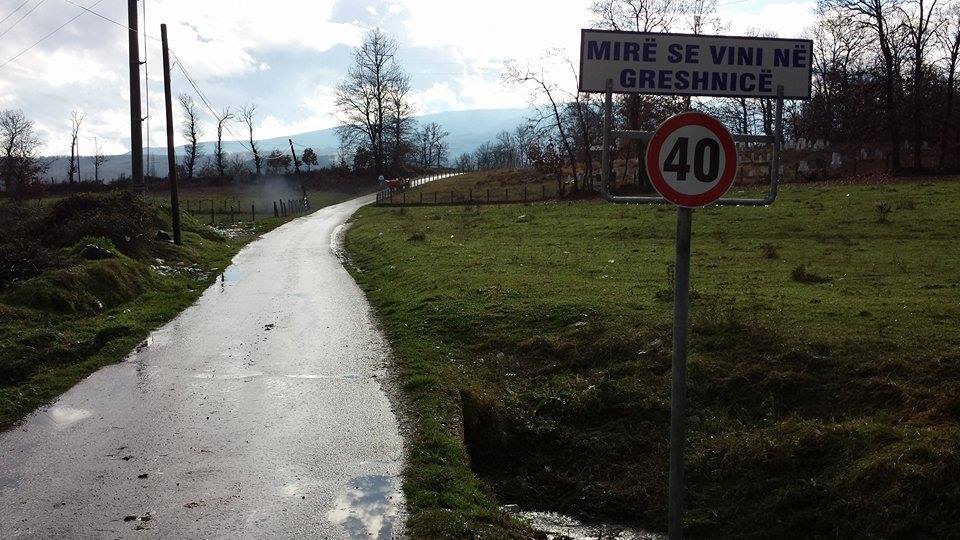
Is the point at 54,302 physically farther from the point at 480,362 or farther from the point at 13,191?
the point at 13,191

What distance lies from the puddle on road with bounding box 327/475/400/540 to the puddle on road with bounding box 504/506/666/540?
3.88 feet

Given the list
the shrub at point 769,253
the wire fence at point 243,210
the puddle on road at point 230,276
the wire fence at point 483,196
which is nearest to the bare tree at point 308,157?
the wire fence at point 243,210

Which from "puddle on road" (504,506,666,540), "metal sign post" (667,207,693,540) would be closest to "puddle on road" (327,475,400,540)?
"puddle on road" (504,506,666,540)

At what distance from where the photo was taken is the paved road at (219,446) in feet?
18.5

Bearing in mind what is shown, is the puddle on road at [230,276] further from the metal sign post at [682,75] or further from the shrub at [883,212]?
the shrub at [883,212]

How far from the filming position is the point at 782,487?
6.42 meters

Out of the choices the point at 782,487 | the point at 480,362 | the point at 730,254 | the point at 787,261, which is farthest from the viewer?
the point at 730,254

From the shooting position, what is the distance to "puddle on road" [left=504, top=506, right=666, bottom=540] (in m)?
6.29

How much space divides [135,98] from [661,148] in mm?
24594

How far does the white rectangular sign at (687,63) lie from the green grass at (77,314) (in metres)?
7.09

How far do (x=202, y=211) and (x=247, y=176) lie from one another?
33.5 meters

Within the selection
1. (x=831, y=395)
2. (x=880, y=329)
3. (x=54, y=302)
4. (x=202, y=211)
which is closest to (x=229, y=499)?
(x=831, y=395)

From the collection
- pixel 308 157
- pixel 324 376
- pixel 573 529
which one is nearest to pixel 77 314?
pixel 324 376

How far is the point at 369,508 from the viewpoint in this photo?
580 centimetres
